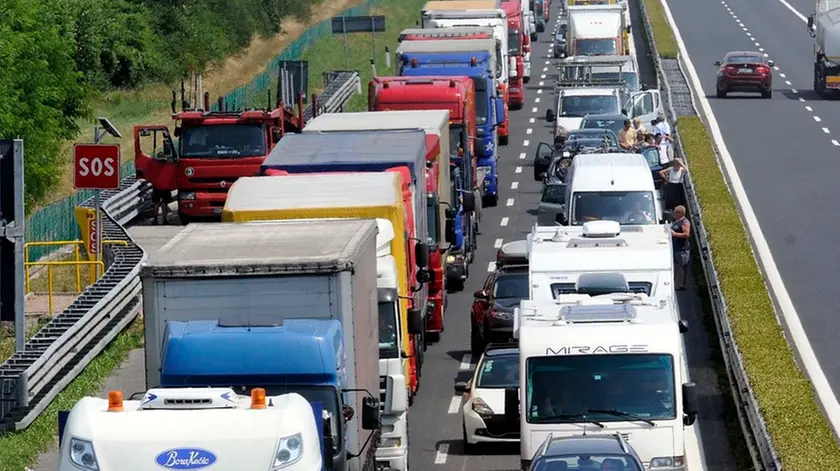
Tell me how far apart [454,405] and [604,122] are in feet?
70.1

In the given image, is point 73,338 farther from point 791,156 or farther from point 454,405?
point 791,156

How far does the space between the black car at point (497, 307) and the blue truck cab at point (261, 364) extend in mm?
11475

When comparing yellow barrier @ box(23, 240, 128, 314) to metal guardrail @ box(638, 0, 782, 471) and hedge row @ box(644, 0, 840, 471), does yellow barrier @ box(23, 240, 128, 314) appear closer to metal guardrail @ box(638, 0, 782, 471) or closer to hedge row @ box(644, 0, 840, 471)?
metal guardrail @ box(638, 0, 782, 471)

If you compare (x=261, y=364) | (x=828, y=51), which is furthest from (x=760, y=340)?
(x=828, y=51)

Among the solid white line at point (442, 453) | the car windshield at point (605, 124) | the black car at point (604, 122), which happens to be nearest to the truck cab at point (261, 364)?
the solid white line at point (442, 453)

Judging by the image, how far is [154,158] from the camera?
37.0m

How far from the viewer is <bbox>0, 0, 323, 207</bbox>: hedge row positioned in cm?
4203

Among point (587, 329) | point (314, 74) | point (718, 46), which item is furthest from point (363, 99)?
point (587, 329)

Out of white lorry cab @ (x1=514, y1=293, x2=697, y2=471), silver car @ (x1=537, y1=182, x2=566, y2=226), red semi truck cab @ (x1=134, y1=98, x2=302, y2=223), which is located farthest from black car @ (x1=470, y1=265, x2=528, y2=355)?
red semi truck cab @ (x1=134, y1=98, x2=302, y2=223)

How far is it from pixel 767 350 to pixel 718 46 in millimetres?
52680

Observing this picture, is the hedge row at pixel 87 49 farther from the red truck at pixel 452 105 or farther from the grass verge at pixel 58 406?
the grass verge at pixel 58 406

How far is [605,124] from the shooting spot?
146 ft

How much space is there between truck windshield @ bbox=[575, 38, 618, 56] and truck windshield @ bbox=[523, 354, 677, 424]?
143ft

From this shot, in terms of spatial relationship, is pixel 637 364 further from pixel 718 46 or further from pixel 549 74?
pixel 718 46
